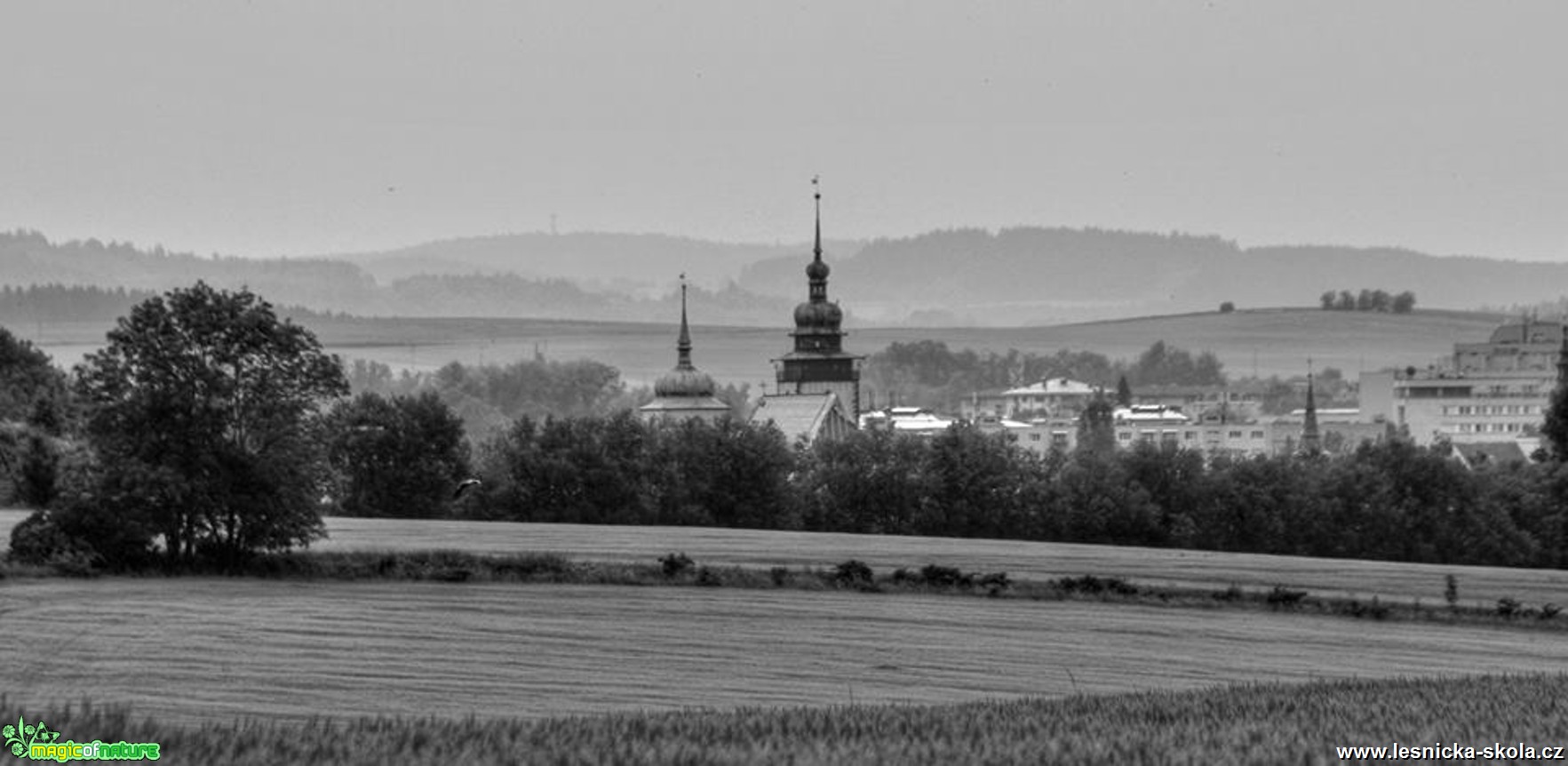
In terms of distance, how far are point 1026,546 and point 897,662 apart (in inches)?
1201

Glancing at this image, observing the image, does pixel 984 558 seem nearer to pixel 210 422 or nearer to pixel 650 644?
pixel 650 644

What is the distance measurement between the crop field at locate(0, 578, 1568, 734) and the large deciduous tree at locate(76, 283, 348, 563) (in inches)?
125

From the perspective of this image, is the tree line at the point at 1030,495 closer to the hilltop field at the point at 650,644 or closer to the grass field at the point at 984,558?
the grass field at the point at 984,558

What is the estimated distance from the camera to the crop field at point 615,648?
125 ft

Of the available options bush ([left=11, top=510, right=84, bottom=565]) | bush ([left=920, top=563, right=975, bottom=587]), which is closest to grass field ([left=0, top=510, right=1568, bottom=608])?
bush ([left=920, top=563, right=975, bottom=587])

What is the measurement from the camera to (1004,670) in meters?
43.1

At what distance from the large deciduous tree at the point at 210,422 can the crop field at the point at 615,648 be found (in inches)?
125

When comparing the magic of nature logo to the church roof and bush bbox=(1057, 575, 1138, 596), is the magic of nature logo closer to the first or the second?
bush bbox=(1057, 575, 1138, 596)

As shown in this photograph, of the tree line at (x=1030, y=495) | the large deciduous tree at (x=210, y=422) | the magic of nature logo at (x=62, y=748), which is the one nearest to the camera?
the magic of nature logo at (x=62, y=748)

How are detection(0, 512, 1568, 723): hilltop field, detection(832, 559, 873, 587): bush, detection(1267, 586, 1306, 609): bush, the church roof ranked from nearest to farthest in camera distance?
detection(0, 512, 1568, 723): hilltop field, detection(1267, 586, 1306, 609): bush, detection(832, 559, 873, 587): bush, the church roof

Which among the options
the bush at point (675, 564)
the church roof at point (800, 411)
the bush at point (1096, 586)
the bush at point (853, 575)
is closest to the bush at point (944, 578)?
the bush at point (853, 575)

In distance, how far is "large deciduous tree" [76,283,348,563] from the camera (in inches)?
2254

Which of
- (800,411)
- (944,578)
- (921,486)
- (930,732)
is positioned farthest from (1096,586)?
(800,411)

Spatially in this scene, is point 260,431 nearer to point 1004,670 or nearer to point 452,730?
point 1004,670
